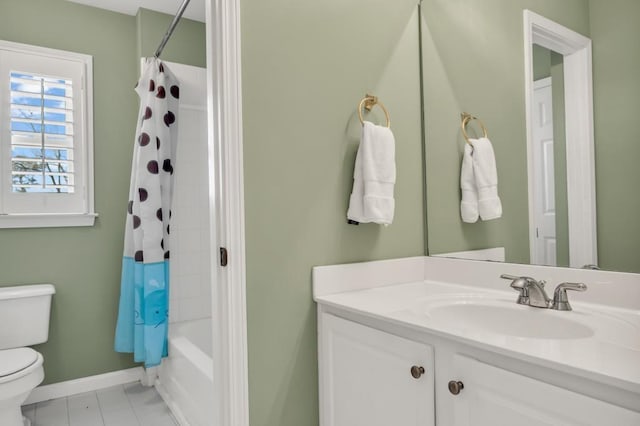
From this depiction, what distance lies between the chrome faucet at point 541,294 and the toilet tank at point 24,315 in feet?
7.83

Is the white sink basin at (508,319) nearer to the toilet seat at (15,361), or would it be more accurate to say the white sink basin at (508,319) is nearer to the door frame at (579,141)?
the door frame at (579,141)

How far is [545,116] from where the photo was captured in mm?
1349

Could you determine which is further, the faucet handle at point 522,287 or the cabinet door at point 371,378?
the faucet handle at point 522,287

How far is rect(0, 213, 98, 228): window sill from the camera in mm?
2291

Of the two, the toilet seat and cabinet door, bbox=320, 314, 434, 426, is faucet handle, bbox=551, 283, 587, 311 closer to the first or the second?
cabinet door, bbox=320, 314, 434, 426

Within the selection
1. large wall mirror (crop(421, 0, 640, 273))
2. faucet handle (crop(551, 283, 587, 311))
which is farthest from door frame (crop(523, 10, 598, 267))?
faucet handle (crop(551, 283, 587, 311))

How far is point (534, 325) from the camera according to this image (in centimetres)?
118

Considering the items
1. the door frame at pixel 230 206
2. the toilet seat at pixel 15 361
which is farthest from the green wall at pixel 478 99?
the toilet seat at pixel 15 361

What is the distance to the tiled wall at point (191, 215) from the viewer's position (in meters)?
2.71

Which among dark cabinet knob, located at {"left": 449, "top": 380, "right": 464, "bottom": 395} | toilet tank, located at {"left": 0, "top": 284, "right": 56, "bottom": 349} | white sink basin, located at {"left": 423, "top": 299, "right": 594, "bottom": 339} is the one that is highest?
white sink basin, located at {"left": 423, "top": 299, "right": 594, "bottom": 339}

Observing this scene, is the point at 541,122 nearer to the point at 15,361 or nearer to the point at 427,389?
the point at 427,389

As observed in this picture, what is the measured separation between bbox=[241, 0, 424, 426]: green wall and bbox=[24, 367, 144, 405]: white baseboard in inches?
69.0

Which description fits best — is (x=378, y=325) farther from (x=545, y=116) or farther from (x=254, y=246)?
(x=545, y=116)

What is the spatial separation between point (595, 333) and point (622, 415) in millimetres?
335
